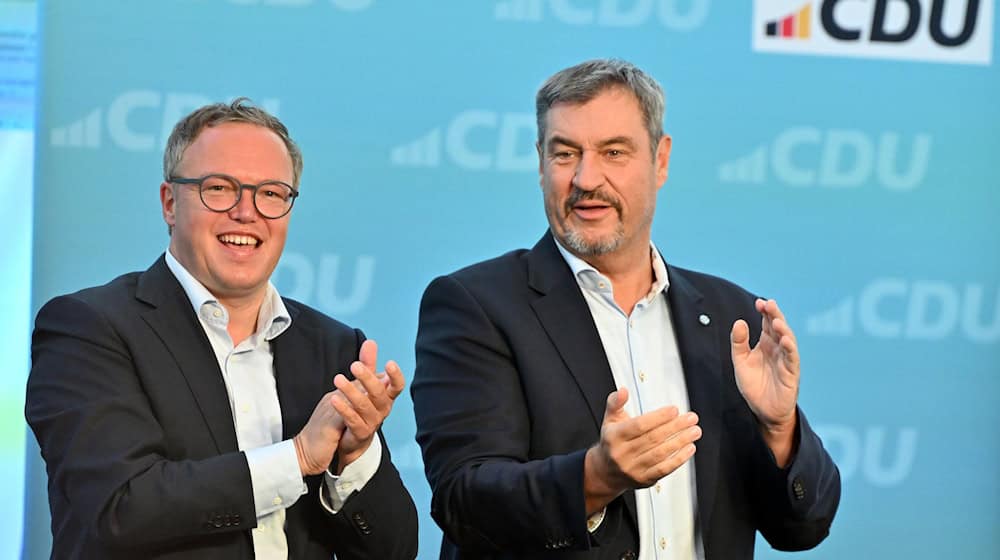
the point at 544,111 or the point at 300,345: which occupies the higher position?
the point at 544,111

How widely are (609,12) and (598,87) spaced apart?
59.3 inches

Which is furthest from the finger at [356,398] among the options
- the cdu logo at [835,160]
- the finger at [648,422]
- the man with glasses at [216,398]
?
the cdu logo at [835,160]

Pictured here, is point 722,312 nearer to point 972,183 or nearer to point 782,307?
point 782,307

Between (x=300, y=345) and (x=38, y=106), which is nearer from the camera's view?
(x=300, y=345)

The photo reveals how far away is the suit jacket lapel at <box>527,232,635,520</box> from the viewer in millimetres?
2781

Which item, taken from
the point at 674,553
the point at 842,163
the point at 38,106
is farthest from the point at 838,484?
the point at 38,106

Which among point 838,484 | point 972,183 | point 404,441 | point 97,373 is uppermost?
point 972,183

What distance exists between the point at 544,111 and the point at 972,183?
2250 millimetres

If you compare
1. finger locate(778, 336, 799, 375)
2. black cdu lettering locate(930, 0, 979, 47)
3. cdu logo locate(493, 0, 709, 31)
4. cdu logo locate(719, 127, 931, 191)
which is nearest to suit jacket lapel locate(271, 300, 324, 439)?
finger locate(778, 336, 799, 375)

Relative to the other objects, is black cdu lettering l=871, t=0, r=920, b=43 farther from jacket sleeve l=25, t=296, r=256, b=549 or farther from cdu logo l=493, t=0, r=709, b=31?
jacket sleeve l=25, t=296, r=256, b=549

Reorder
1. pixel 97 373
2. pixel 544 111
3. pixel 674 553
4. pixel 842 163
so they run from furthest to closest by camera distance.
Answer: pixel 842 163, pixel 544 111, pixel 674 553, pixel 97 373

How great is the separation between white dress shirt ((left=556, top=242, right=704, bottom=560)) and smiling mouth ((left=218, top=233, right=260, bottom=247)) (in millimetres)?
735

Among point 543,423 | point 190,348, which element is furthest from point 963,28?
point 190,348

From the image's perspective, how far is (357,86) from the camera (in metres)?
4.22
